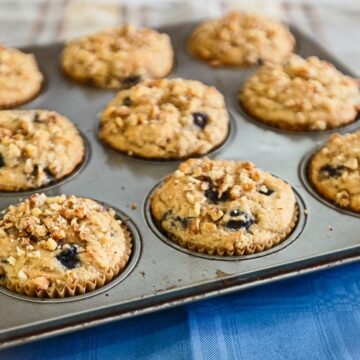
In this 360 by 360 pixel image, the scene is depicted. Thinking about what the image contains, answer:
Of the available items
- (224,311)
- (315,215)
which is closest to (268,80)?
(315,215)

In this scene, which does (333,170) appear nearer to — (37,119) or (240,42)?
(240,42)

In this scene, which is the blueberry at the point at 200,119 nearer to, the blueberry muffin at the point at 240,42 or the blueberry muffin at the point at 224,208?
the blueberry muffin at the point at 224,208

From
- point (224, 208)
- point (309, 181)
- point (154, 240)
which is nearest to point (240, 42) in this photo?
point (309, 181)

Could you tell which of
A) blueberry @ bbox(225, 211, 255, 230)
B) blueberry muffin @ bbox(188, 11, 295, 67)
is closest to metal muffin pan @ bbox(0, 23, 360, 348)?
blueberry @ bbox(225, 211, 255, 230)

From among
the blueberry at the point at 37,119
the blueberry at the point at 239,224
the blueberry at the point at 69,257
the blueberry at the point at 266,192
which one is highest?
the blueberry at the point at 266,192

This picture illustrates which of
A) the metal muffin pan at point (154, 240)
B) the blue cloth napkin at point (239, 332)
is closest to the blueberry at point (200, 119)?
the metal muffin pan at point (154, 240)

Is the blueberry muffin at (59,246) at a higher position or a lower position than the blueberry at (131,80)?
higher

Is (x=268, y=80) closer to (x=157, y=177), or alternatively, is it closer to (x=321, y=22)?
(x=157, y=177)
